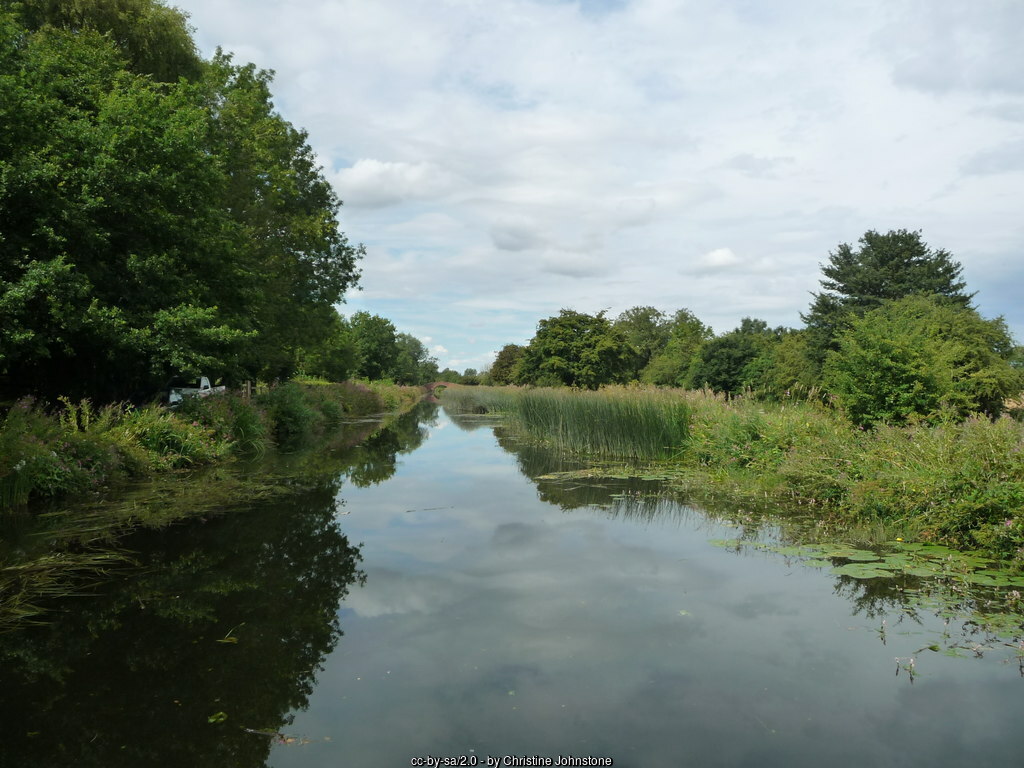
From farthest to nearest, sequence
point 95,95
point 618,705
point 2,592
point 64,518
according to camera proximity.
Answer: point 95,95, point 64,518, point 2,592, point 618,705

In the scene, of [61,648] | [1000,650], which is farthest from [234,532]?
[1000,650]

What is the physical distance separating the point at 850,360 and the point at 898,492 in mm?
5088

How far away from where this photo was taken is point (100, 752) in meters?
2.71

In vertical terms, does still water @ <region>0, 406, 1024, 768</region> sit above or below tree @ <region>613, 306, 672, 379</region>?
below

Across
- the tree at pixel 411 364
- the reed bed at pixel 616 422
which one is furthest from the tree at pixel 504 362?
the reed bed at pixel 616 422

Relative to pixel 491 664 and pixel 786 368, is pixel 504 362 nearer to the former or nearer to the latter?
pixel 786 368

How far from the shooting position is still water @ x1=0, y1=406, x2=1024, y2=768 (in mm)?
2883

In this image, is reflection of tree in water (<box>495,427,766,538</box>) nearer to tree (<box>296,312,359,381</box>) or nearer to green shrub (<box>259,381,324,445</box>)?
green shrub (<box>259,381,324,445</box>)

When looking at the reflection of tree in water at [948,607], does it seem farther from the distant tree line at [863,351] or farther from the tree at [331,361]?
the tree at [331,361]

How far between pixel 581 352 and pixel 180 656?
29.4 m

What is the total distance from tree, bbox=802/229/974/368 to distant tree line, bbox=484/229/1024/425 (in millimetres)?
55

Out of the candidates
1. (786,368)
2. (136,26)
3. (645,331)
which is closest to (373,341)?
(645,331)

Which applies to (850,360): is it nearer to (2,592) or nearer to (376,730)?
(376,730)

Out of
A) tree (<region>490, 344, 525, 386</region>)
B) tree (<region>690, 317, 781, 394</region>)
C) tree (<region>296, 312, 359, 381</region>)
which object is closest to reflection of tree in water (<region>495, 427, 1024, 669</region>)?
tree (<region>296, 312, 359, 381</region>)
